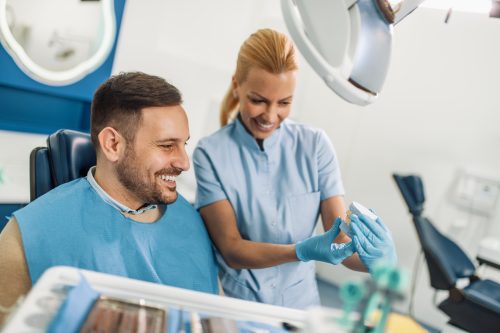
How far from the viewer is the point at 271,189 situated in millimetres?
1418

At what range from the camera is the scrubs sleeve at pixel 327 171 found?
144 cm

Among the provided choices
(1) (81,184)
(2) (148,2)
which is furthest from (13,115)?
(1) (81,184)

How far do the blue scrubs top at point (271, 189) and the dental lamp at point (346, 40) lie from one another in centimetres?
62

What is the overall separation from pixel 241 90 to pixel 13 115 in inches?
43.1

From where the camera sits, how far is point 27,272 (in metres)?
0.91

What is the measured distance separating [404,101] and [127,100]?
223 centimetres

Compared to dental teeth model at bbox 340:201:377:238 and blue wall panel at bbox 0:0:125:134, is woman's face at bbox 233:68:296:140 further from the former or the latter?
blue wall panel at bbox 0:0:125:134

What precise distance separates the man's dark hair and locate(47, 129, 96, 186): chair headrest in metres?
0.06

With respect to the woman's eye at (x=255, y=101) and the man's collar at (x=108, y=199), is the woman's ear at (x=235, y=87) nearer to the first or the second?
the woman's eye at (x=255, y=101)

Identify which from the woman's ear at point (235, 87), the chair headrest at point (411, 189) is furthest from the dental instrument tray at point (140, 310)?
the chair headrest at point (411, 189)

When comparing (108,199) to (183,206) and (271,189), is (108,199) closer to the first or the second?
(183,206)

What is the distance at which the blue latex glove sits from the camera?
1.01 metres

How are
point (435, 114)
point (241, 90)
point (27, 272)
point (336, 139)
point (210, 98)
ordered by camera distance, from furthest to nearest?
point (336, 139), point (435, 114), point (210, 98), point (241, 90), point (27, 272)

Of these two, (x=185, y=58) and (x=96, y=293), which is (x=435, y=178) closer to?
(x=185, y=58)
